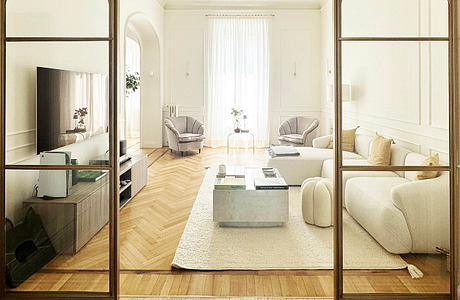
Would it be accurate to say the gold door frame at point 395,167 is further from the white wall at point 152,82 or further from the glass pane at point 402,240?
the white wall at point 152,82

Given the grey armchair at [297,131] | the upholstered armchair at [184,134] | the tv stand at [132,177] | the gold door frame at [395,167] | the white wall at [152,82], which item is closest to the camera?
the gold door frame at [395,167]

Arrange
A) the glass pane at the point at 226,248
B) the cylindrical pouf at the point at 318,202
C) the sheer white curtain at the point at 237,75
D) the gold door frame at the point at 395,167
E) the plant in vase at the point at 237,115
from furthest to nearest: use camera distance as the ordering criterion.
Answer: the sheer white curtain at the point at 237,75 → the plant in vase at the point at 237,115 → the cylindrical pouf at the point at 318,202 → the glass pane at the point at 226,248 → the gold door frame at the point at 395,167

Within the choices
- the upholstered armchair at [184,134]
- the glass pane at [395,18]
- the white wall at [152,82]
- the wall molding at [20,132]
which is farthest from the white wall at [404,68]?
the white wall at [152,82]

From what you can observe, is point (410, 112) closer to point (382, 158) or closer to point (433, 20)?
point (382, 158)

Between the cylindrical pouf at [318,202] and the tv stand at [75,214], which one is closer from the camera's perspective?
the tv stand at [75,214]

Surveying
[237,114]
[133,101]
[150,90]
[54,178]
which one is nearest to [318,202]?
[54,178]

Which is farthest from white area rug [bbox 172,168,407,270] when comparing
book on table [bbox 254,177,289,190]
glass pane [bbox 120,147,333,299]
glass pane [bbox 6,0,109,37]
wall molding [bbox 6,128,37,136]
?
glass pane [bbox 6,0,109,37]

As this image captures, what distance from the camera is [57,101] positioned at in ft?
7.64

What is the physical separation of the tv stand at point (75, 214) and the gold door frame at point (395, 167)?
51.3 inches

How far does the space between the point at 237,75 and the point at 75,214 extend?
24.0 feet

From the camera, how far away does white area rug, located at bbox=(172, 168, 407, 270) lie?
2.32m

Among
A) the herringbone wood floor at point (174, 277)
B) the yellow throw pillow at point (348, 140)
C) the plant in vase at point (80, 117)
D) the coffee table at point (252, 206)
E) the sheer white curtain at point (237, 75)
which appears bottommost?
the herringbone wood floor at point (174, 277)

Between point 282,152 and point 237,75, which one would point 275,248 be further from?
point 237,75

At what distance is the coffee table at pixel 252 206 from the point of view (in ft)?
11.9
